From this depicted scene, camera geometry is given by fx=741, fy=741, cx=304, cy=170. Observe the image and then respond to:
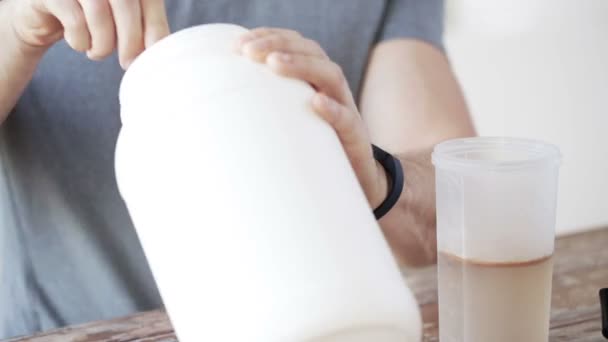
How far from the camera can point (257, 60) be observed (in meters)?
0.44

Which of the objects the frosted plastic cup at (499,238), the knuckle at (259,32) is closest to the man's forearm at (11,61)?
the knuckle at (259,32)

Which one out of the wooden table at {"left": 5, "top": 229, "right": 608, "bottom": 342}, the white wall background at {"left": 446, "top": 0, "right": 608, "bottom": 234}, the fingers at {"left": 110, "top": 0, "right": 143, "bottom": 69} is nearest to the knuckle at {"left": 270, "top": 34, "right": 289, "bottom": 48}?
the fingers at {"left": 110, "top": 0, "right": 143, "bottom": 69}

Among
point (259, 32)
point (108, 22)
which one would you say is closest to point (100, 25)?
point (108, 22)

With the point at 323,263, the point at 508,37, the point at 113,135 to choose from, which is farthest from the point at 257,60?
the point at 508,37

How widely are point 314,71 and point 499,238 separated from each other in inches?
6.8

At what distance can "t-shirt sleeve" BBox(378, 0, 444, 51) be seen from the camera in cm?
107

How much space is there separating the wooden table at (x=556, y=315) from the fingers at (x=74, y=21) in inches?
10.6

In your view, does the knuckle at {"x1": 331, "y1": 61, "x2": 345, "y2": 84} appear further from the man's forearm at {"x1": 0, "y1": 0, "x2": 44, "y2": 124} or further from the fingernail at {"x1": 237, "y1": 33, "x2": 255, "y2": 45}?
the man's forearm at {"x1": 0, "y1": 0, "x2": 44, "y2": 124}

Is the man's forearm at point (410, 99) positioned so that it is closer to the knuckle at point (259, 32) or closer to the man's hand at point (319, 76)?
the man's hand at point (319, 76)

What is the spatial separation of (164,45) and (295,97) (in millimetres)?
Result: 87

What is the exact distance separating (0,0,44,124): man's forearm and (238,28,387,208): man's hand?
12.8 inches

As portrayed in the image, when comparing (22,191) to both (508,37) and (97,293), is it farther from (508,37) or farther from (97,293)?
(508,37)

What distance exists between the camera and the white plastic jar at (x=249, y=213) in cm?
37

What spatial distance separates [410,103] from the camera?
1043 mm
